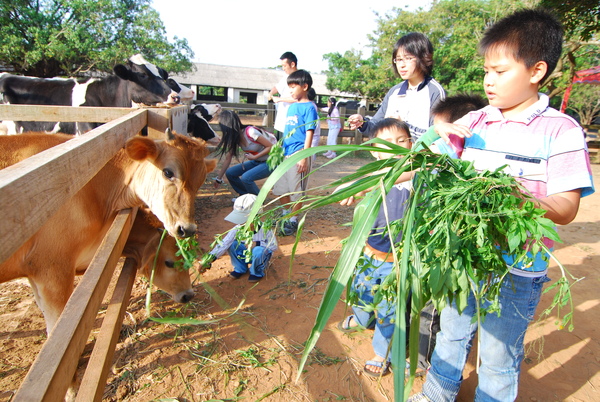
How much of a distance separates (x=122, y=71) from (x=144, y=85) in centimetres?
36

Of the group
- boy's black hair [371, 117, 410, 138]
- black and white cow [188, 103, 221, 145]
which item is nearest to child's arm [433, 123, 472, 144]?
boy's black hair [371, 117, 410, 138]

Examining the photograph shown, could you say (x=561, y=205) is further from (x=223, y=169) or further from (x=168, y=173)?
(x=223, y=169)

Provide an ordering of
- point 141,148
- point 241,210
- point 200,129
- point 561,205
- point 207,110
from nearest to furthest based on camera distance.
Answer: point 561,205, point 141,148, point 241,210, point 200,129, point 207,110

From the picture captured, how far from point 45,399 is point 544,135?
2.18 m

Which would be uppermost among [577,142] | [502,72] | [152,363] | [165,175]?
[502,72]

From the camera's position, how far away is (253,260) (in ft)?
12.1

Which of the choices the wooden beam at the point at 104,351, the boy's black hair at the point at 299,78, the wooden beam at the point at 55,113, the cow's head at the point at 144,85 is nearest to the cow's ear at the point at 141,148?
the wooden beam at the point at 55,113

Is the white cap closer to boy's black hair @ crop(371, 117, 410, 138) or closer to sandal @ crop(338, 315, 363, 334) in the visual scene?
sandal @ crop(338, 315, 363, 334)

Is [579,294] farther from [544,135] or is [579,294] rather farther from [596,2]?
[596,2]

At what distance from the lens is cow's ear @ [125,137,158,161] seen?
2.39 metres

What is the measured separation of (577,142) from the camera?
1.53m

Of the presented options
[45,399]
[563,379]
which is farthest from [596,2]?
[45,399]

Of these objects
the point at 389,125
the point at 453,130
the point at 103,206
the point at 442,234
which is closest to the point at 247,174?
the point at 103,206

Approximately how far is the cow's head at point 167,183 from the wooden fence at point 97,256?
179 millimetres
